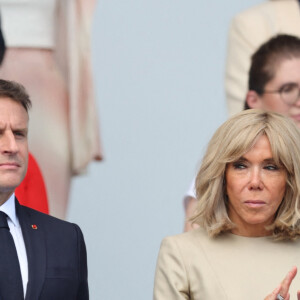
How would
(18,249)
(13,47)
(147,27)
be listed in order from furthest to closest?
(147,27) → (13,47) → (18,249)

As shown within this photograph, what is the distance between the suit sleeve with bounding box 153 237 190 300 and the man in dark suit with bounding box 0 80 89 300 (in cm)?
30

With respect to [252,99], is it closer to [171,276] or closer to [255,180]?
[255,180]

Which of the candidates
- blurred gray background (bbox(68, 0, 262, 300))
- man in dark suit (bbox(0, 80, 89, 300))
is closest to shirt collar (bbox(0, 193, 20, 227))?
man in dark suit (bbox(0, 80, 89, 300))

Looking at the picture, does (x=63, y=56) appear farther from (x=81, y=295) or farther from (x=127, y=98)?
(x=81, y=295)

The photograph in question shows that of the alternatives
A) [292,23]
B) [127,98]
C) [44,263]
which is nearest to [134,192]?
[127,98]

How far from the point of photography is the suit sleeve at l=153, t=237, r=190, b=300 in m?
3.49

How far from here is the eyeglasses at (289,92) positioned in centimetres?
520

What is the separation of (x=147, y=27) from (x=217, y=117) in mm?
625

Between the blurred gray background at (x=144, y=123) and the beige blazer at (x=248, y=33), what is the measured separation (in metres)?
0.05

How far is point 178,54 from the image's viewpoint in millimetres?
5316

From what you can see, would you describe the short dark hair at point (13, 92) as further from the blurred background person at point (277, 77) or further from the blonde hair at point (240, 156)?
the blurred background person at point (277, 77)

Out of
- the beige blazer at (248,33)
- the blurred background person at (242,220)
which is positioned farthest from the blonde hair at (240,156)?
the beige blazer at (248,33)

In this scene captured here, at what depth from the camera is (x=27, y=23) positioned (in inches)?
194

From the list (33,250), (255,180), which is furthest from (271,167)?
(33,250)
